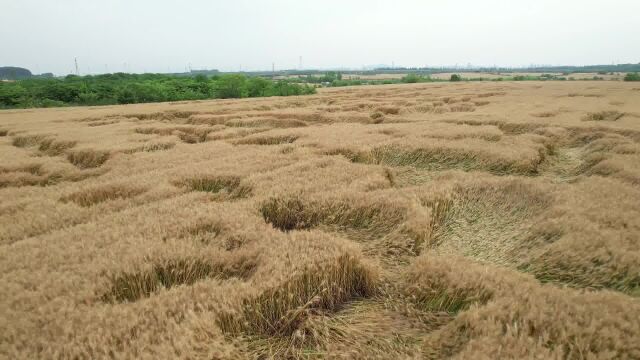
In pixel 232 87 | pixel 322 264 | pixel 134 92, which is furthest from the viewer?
pixel 232 87

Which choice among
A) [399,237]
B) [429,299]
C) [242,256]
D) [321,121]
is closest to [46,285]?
[242,256]

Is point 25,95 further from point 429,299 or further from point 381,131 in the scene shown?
point 429,299

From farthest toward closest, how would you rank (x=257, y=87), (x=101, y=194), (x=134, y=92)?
1. (x=257, y=87)
2. (x=134, y=92)
3. (x=101, y=194)

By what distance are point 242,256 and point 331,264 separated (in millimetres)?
806

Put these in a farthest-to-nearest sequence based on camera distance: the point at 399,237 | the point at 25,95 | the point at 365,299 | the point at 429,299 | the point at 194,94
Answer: the point at 194,94
the point at 25,95
the point at 399,237
the point at 365,299
the point at 429,299

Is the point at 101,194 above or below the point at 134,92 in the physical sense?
below

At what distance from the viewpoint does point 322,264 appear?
2.89 m

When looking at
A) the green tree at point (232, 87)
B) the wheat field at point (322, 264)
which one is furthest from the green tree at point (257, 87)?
the wheat field at point (322, 264)

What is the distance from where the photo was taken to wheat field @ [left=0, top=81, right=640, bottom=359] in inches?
83.3

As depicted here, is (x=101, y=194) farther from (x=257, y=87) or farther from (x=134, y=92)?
(x=257, y=87)

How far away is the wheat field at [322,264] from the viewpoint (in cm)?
212

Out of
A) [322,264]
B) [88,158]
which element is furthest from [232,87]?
[322,264]

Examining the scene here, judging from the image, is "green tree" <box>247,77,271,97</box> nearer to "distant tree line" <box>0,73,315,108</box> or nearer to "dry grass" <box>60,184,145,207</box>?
"distant tree line" <box>0,73,315,108</box>

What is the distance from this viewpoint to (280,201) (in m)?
4.71
